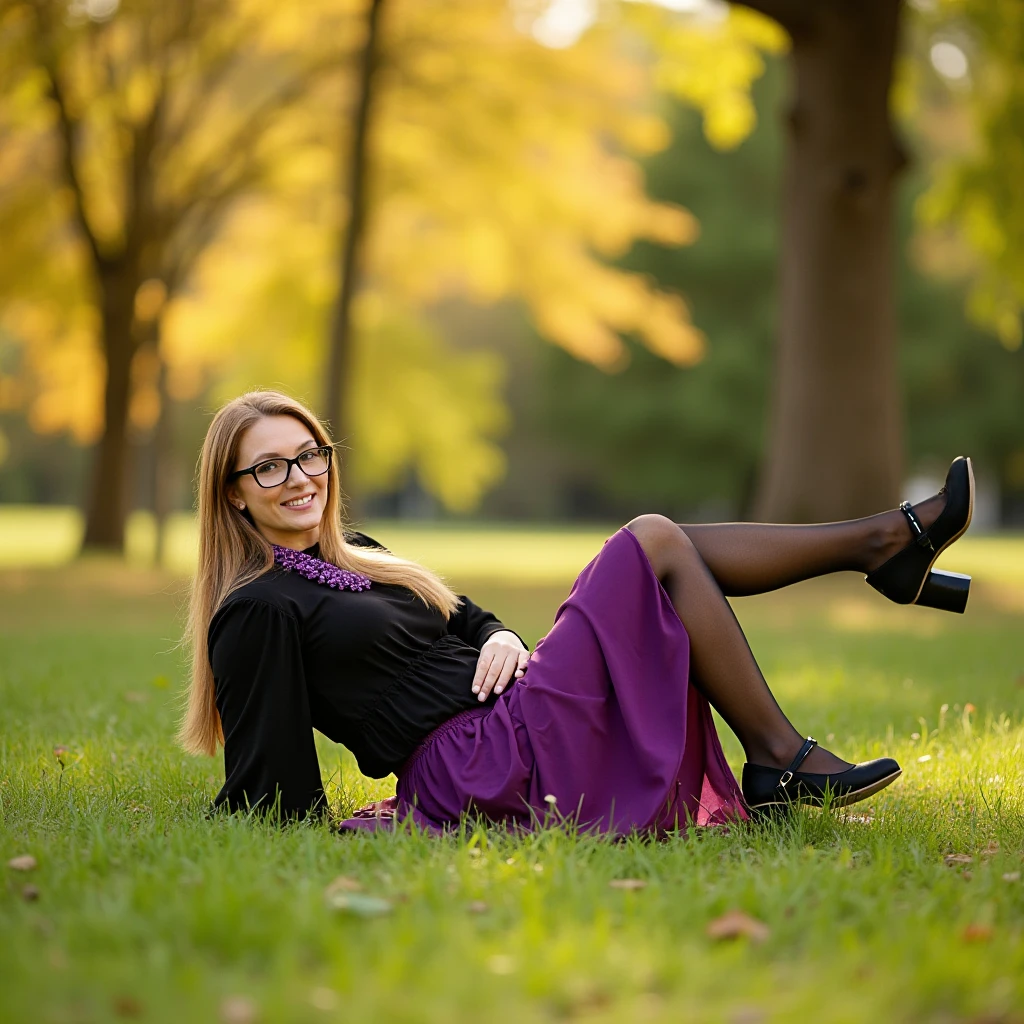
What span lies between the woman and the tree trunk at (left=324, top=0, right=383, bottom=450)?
991 centimetres

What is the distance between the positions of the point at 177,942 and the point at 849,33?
1146cm

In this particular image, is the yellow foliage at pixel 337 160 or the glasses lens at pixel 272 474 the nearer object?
the glasses lens at pixel 272 474

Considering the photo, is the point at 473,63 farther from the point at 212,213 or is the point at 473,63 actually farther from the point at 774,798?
the point at 774,798

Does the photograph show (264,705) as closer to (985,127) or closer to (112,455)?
(985,127)

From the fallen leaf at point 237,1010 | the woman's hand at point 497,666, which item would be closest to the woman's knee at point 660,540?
the woman's hand at point 497,666

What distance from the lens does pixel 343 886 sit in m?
2.84

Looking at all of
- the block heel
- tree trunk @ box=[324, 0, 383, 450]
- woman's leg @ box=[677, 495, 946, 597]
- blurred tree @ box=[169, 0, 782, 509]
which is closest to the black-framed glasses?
woman's leg @ box=[677, 495, 946, 597]

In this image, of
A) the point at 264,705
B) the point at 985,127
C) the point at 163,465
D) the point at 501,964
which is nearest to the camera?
the point at 501,964

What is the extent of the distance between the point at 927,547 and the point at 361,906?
228 centimetres

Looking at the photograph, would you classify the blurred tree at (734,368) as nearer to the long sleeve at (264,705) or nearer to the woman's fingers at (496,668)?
the woman's fingers at (496,668)

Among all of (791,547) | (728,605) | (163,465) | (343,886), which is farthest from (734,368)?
(343,886)

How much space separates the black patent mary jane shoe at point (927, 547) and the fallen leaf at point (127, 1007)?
2.63 metres

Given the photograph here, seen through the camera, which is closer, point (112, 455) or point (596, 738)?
point (596, 738)

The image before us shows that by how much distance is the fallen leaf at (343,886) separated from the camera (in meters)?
A: 2.80
